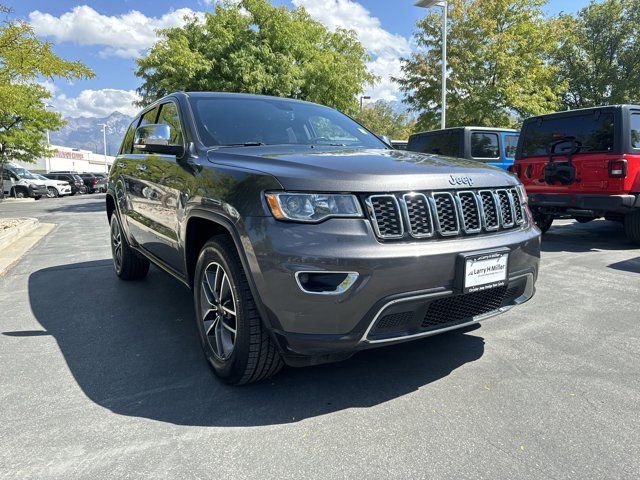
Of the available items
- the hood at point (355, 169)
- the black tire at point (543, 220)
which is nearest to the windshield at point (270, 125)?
the hood at point (355, 169)

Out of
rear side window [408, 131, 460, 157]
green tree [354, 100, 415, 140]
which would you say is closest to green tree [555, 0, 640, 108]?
green tree [354, 100, 415, 140]

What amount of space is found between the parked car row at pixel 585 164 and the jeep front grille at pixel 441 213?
14.7 ft

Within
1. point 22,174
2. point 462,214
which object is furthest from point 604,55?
point 22,174

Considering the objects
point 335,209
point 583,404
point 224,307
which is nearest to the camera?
point 335,209

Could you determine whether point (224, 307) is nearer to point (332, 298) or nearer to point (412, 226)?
point (332, 298)

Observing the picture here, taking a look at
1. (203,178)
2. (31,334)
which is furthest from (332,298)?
(31,334)

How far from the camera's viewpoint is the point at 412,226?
2373 millimetres

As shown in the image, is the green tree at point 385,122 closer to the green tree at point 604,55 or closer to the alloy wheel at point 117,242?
the green tree at point 604,55

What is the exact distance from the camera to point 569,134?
7.04 m

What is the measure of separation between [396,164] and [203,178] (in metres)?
1.14

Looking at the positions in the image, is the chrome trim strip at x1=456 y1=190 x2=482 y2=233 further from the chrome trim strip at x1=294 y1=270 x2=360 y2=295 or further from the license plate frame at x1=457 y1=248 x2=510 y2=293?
the chrome trim strip at x1=294 y1=270 x2=360 y2=295

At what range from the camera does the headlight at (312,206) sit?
7.42ft

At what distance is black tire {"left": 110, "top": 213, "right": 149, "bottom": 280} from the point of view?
203 inches

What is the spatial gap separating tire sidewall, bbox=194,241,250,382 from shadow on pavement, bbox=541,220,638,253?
5574 millimetres
